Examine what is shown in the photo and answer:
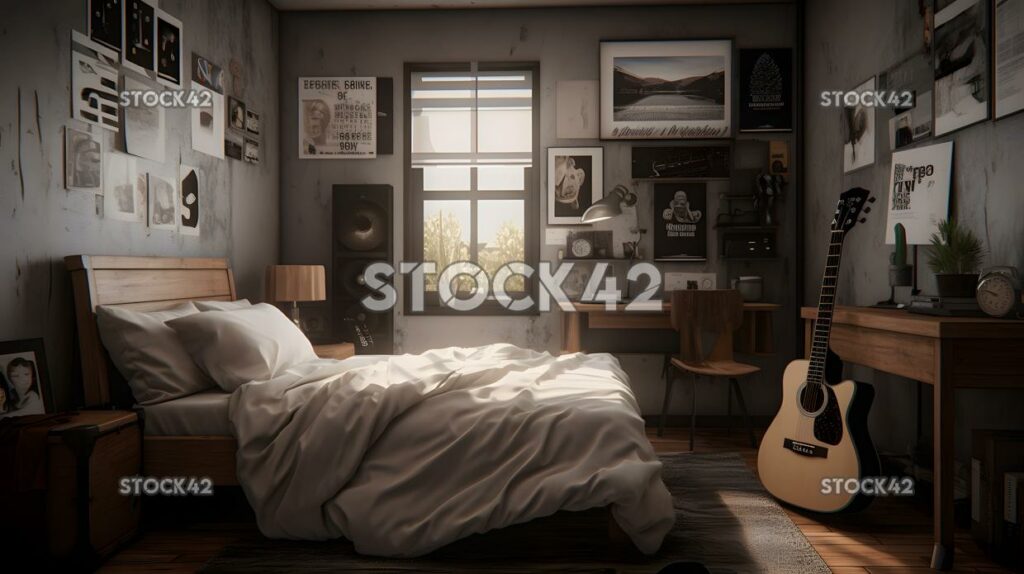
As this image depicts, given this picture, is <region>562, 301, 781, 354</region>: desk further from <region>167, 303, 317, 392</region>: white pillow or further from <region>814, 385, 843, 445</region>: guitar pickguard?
<region>167, 303, 317, 392</region>: white pillow

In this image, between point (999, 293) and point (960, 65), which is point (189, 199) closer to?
point (999, 293)

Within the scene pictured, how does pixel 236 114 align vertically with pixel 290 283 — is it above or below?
above

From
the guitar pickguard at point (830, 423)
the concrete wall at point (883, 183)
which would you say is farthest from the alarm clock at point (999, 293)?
the guitar pickguard at point (830, 423)

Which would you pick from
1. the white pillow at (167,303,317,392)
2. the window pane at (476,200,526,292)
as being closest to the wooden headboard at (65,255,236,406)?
the white pillow at (167,303,317,392)

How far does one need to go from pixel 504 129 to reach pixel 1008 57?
9.59ft

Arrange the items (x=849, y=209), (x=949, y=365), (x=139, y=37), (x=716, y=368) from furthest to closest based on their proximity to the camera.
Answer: (x=716, y=368) → (x=139, y=37) → (x=849, y=209) → (x=949, y=365)

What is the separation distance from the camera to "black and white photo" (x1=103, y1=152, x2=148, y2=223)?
2590mm

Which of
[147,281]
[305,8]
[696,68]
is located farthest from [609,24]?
[147,281]

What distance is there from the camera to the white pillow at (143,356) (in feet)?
7.68

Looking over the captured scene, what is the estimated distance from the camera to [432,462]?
6.64ft

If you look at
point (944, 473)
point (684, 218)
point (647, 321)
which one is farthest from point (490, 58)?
point (944, 473)

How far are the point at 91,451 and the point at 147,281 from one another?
1.04 meters

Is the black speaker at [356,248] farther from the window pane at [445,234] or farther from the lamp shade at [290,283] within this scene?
the window pane at [445,234]

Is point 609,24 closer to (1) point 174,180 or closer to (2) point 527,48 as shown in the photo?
(2) point 527,48
